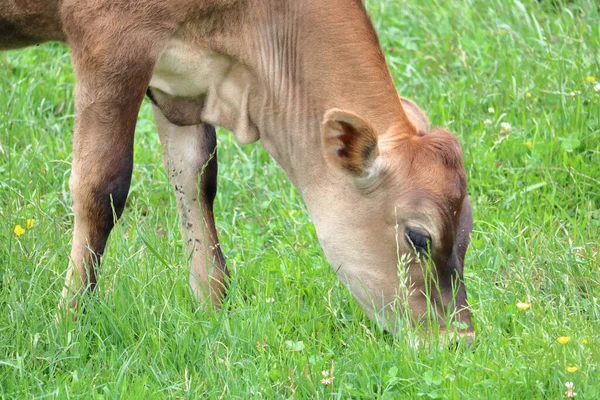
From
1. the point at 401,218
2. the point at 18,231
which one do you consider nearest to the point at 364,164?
the point at 401,218

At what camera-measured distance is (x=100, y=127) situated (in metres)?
4.81

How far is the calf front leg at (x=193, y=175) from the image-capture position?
5676 millimetres

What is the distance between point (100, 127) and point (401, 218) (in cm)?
Result: 137

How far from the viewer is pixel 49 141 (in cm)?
681

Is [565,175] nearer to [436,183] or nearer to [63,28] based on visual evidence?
[436,183]

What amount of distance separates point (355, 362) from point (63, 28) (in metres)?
1.98

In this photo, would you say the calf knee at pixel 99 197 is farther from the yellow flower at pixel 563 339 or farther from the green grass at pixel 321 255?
the yellow flower at pixel 563 339

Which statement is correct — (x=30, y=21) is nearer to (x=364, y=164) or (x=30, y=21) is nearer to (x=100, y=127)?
(x=100, y=127)

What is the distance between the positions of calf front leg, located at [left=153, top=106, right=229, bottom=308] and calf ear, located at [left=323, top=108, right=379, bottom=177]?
39.5 inches

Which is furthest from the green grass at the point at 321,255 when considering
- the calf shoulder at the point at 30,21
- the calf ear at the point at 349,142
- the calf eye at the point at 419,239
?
the calf shoulder at the point at 30,21

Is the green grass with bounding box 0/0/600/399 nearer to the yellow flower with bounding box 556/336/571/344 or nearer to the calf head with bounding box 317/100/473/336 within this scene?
the yellow flower with bounding box 556/336/571/344

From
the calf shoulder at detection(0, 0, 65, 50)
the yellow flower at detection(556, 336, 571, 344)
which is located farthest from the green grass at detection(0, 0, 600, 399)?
the calf shoulder at detection(0, 0, 65, 50)

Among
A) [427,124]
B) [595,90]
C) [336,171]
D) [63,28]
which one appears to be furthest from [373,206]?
[595,90]

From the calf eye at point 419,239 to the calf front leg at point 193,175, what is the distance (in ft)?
3.95
